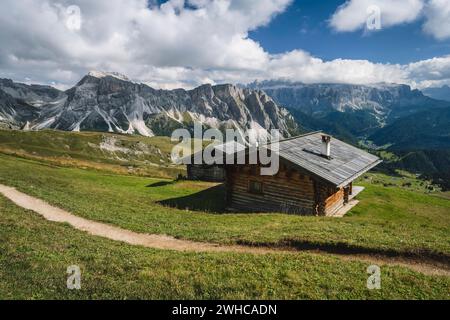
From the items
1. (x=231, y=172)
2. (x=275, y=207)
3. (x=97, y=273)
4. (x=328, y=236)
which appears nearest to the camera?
(x=97, y=273)

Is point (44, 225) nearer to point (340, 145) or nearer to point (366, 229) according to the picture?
point (366, 229)

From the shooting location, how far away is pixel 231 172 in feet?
115

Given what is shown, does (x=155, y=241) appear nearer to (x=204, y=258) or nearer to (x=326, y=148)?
(x=204, y=258)

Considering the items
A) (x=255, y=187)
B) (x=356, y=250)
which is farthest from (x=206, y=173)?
(x=356, y=250)

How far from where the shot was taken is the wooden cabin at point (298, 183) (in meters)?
30.3

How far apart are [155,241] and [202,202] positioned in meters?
16.4

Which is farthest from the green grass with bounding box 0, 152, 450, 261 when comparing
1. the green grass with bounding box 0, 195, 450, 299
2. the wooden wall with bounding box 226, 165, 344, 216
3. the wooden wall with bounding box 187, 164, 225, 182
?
the wooden wall with bounding box 187, 164, 225, 182

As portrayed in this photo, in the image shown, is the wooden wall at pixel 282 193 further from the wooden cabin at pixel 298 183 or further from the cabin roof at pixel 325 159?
the cabin roof at pixel 325 159

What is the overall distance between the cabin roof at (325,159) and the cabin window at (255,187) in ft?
12.7

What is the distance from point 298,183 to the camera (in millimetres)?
31234

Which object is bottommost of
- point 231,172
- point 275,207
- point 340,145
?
point 275,207

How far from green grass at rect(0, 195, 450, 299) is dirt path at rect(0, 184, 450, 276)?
1.45 meters
